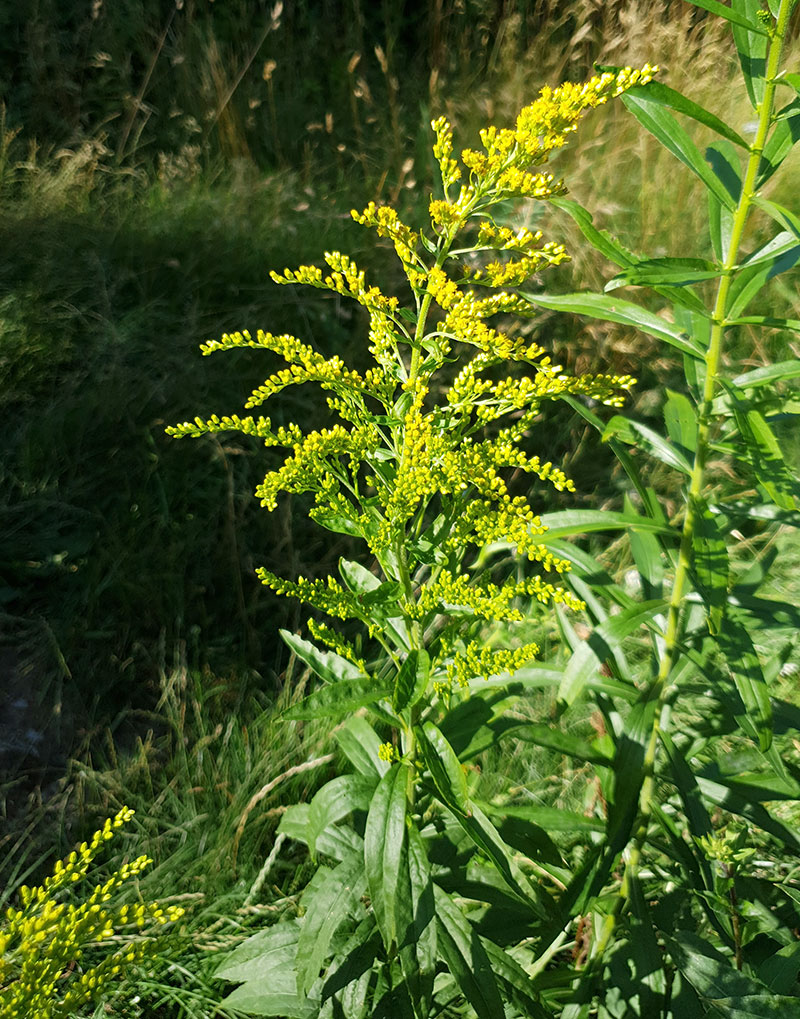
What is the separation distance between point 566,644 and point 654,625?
0.72 ft

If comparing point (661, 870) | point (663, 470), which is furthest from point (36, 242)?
point (661, 870)

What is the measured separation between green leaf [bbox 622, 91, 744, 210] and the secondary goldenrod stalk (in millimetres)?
43

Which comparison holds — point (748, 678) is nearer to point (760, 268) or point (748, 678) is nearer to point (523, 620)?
point (523, 620)

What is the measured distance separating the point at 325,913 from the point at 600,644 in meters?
0.60

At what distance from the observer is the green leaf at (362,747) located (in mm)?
1516

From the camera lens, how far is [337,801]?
139cm

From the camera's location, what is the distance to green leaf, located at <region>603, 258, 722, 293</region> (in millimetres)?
1294

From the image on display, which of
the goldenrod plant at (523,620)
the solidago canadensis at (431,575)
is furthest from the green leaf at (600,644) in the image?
the solidago canadensis at (431,575)

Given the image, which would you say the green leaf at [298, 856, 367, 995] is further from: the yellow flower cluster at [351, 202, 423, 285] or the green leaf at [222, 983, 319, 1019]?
the yellow flower cluster at [351, 202, 423, 285]

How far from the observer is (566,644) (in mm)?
1728

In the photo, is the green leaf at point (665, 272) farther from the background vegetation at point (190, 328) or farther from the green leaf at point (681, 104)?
the background vegetation at point (190, 328)

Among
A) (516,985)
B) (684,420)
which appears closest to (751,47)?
(684,420)

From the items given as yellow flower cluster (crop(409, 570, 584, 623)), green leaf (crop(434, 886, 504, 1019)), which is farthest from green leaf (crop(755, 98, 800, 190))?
green leaf (crop(434, 886, 504, 1019))

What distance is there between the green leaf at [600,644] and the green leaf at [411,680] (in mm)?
292
